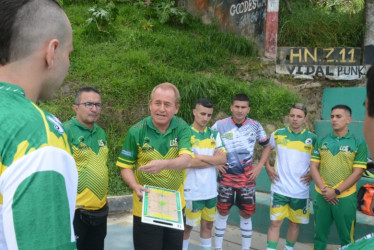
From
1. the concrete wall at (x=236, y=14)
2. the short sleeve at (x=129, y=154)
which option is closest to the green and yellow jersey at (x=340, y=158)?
the short sleeve at (x=129, y=154)

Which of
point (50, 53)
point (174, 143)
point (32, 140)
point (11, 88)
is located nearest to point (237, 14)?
point (174, 143)

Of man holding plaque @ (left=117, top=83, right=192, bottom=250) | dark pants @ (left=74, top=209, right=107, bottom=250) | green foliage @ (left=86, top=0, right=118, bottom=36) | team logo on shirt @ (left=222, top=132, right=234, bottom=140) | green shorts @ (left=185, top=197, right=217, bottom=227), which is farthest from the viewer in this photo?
green foliage @ (left=86, top=0, right=118, bottom=36)

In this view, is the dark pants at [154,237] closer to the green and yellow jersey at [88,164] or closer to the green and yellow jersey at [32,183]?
the green and yellow jersey at [88,164]

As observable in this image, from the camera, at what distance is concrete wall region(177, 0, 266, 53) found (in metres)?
8.73

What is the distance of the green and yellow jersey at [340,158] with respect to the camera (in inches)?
164

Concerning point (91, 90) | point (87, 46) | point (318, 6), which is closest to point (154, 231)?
point (91, 90)

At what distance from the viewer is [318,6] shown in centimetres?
1059

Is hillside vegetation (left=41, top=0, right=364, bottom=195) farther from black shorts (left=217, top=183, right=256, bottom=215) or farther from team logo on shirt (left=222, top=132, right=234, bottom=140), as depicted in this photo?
team logo on shirt (left=222, top=132, right=234, bottom=140)

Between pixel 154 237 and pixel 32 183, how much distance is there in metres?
2.37

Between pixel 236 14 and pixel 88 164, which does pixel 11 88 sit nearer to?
pixel 88 164

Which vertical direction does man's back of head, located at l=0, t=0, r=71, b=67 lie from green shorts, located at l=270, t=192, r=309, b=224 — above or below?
above

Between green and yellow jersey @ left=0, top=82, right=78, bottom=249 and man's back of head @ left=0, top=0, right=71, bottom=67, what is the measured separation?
159mm

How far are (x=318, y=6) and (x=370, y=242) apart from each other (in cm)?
1096

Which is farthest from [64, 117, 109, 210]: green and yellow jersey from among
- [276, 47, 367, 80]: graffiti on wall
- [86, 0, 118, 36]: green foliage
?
[276, 47, 367, 80]: graffiti on wall
